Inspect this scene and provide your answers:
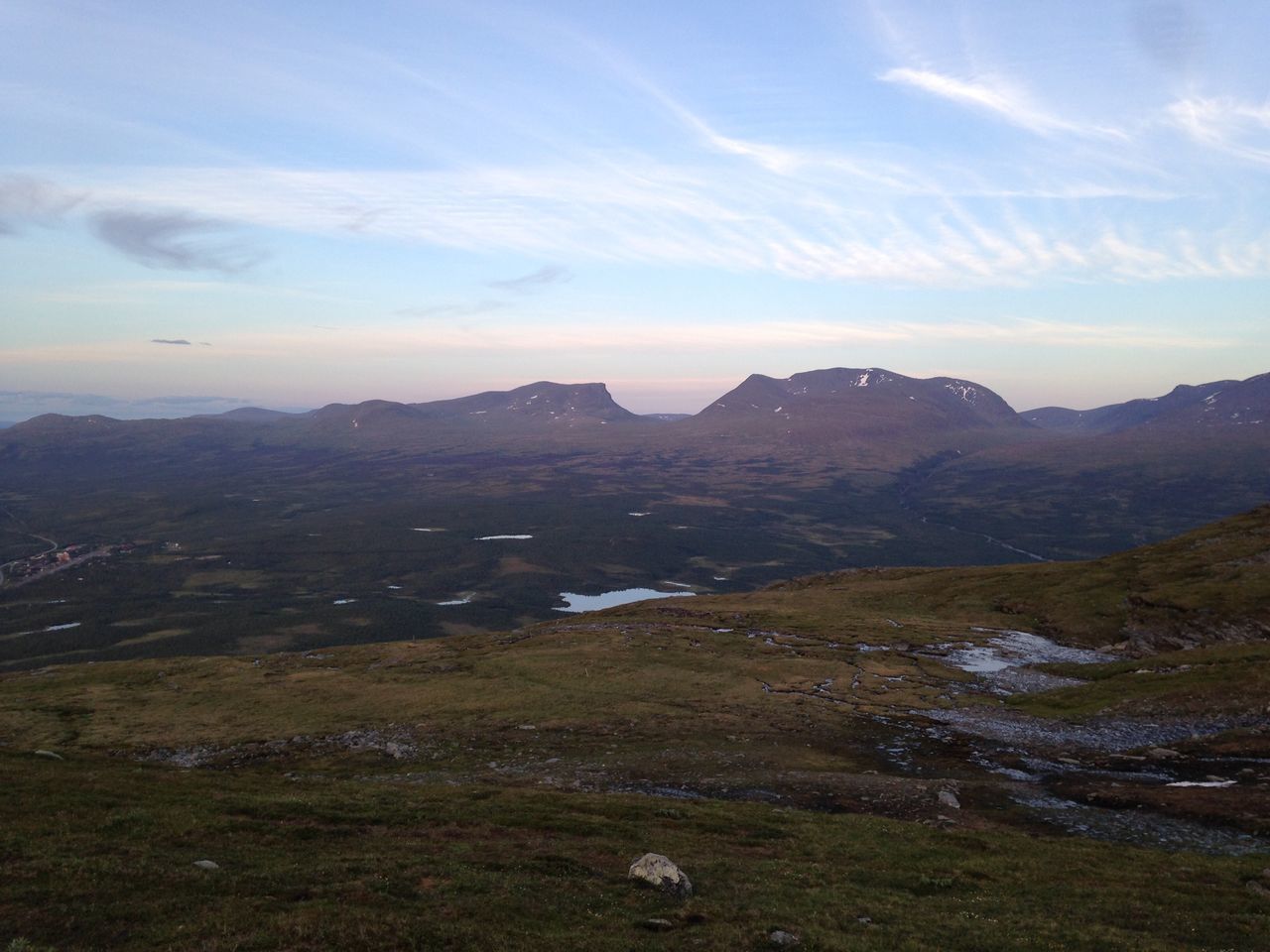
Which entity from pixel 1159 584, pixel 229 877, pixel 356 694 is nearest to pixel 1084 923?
pixel 229 877

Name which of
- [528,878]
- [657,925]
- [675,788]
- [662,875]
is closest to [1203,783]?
[675,788]

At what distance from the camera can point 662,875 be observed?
27.5 meters

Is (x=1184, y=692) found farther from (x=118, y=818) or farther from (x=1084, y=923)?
(x=118, y=818)

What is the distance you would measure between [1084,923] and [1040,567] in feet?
410

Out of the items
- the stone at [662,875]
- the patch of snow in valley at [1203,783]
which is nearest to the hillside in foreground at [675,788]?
the patch of snow in valley at [1203,783]

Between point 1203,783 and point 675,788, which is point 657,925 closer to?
point 675,788

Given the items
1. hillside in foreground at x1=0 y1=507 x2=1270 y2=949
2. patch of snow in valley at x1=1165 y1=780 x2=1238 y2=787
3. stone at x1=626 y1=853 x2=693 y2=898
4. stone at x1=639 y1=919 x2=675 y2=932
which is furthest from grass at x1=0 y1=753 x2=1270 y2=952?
patch of snow in valley at x1=1165 y1=780 x2=1238 y2=787

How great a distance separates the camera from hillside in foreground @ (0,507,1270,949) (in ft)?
77.4

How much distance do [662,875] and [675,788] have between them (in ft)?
63.8

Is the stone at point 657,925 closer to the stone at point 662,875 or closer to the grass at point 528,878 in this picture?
the grass at point 528,878

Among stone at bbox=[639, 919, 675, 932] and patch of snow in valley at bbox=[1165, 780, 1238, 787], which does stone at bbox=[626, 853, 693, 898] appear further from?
patch of snow in valley at bbox=[1165, 780, 1238, 787]

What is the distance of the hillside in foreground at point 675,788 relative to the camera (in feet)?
77.4

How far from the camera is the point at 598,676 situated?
7688cm

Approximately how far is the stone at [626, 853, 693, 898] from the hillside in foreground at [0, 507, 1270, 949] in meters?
0.88
